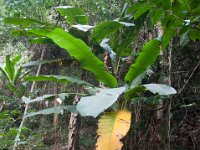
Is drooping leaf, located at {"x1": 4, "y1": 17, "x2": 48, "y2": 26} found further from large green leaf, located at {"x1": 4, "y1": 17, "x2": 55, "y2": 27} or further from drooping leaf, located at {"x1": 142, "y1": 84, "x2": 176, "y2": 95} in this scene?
drooping leaf, located at {"x1": 142, "y1": 84, "x2": 176, "y2": 95}

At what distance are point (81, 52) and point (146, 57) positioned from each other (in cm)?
57

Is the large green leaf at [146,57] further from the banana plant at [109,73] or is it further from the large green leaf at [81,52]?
the large green leaf at [81,52]

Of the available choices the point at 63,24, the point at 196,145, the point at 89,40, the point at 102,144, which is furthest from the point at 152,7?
the point at 63,24

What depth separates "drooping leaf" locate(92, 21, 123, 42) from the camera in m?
2.87

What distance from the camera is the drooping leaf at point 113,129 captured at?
7.01 feet

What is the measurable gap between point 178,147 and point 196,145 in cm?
22

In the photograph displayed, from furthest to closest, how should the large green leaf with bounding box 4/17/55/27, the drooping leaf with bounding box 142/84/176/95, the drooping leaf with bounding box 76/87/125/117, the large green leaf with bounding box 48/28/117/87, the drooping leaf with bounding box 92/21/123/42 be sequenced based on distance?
the large green leaf with bounding box 4/17/55/27 < the drooping leaf with bounding box 92/21/123/42 < the large green leaf with bounding box 48/28/117/87 < the drooping leaf with bounding box 142/84/176/95 < the drooping leaf with bounding box 76/87/125/117

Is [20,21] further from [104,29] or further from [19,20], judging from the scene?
[104,29]

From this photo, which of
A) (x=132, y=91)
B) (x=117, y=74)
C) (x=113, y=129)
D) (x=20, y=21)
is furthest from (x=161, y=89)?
(x=20, y=21)

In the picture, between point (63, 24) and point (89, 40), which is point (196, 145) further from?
point (63, 24)

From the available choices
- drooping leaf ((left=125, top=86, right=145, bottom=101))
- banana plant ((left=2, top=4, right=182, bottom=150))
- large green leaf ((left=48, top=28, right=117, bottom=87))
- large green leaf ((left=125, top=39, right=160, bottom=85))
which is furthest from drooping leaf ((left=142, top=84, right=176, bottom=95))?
large green leaf ((left=48, top=28, right=117, bottom=87))

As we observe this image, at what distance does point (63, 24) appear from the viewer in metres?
5.92

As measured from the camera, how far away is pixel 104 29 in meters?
2.99

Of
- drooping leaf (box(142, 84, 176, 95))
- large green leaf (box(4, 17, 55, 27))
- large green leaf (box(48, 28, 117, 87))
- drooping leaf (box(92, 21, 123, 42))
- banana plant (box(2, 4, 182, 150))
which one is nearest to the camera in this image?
banana plant (box(2, 4, 182, 150))
